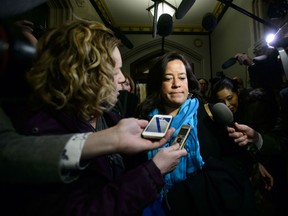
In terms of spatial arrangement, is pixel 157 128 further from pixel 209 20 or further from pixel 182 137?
pixel 209 20

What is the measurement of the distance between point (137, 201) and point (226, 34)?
4.77m

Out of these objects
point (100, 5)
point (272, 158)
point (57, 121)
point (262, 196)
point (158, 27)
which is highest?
point (100, 5)

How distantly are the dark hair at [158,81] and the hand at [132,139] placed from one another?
78 cm

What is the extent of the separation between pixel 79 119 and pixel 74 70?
0.15m

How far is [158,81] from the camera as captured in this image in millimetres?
1474

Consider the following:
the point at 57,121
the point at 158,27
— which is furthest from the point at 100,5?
the point at 57,121

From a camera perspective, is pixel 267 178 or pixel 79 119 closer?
pixel 79 119

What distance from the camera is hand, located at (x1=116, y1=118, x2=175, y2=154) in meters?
0.56

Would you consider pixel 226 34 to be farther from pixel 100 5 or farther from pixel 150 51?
pixel 100 5

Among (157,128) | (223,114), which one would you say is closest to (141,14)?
(223,114)

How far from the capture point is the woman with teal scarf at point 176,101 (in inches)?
44.1

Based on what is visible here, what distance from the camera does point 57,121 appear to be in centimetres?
66

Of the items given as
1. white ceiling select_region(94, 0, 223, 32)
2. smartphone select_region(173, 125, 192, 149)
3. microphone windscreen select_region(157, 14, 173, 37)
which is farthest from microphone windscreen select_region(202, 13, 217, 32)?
white ceiling select_region(94, 0, 223, 32)

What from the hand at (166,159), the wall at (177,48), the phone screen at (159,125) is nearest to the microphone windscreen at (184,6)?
the phone screen at (159,125)
